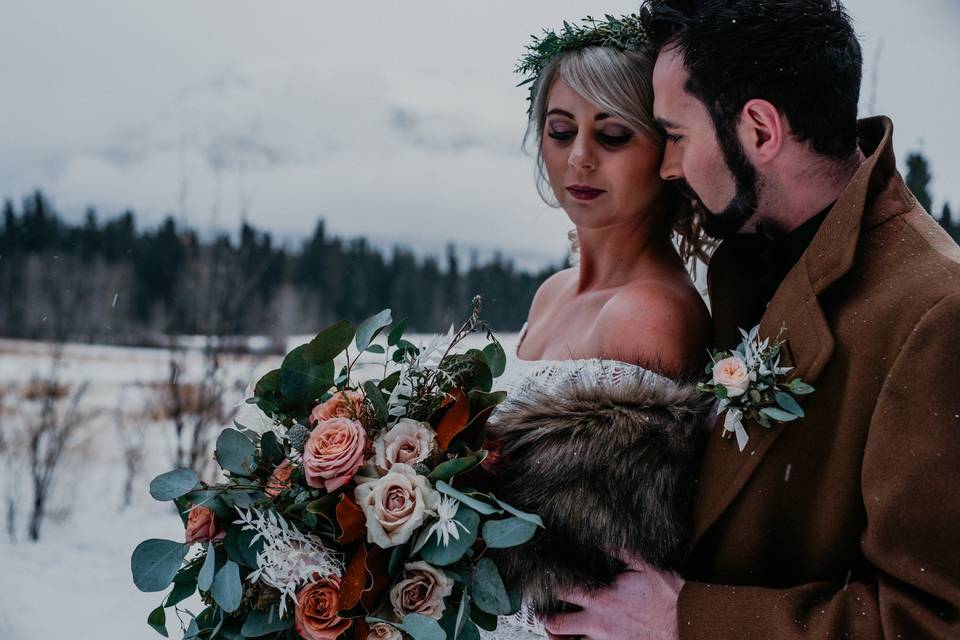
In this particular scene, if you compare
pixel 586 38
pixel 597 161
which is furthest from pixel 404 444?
pixel 586 38

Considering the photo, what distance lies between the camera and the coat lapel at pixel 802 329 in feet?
4.84

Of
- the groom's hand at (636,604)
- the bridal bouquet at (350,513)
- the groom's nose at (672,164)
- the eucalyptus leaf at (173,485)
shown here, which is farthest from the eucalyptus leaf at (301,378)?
the groom's nose at (672,164)

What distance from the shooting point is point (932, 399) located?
1.25m

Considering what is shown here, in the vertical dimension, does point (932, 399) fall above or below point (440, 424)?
above

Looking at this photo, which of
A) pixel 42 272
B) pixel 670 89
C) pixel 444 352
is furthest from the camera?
pixel 42 272

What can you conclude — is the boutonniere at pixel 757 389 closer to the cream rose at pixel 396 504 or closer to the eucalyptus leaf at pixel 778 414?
the eucalyptus leaf at pixel 778 414

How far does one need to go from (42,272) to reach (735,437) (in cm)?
857

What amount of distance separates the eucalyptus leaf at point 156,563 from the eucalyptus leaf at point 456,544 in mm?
543

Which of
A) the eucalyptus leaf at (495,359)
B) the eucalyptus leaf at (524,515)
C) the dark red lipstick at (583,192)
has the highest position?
the dark red lipstick at (583,192)

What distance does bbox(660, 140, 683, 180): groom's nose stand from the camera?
198 centimetres

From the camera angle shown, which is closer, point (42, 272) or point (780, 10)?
point (780, 10)

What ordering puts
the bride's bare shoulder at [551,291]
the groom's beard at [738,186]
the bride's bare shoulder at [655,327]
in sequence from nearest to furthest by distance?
the groom's beard at [738,186]
the bride's bare shoulder at [655,327]
the bride's bare shoulder at [551,291]

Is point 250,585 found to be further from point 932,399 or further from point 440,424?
point 932,399

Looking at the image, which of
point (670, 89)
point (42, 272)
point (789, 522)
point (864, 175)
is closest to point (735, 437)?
point (789, 522)
